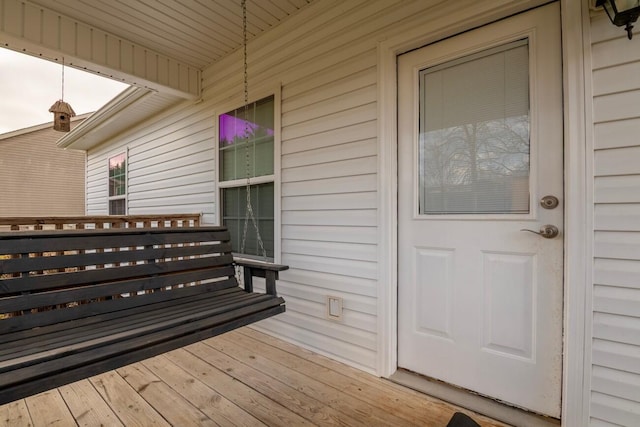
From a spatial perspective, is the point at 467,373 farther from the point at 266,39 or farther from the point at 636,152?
the point at 266,39

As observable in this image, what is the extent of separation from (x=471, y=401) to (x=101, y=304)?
6.83ft

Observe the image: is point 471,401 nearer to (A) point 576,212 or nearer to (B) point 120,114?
(A) point 576,212

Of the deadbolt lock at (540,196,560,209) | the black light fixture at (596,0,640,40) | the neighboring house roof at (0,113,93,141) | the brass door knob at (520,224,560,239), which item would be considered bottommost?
the brass door knob at (520,224,560,239)

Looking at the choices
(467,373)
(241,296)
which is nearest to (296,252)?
Result: (241,296)

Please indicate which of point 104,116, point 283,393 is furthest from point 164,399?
point 104,116

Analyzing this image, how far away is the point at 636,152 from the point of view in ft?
4.26

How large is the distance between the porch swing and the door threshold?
36.7 inches

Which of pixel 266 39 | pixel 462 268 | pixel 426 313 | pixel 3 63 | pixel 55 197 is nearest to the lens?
pixel 462 268

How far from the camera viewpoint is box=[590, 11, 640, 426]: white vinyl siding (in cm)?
130

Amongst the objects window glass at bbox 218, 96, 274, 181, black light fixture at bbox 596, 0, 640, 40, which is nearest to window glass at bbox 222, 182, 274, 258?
window glass at bbox 218, 96, 274, 181

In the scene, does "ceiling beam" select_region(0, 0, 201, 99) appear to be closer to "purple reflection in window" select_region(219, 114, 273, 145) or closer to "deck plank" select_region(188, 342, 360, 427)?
"purple reflection in window" select_region(219, 114, 273, 145)

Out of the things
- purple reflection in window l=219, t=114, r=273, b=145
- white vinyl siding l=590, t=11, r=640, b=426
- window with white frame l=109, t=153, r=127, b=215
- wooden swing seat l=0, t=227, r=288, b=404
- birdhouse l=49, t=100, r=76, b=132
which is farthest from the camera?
window with white frame l=109, t=153, r=127, b=215

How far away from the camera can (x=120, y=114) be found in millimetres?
4734

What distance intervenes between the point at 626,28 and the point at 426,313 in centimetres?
167
